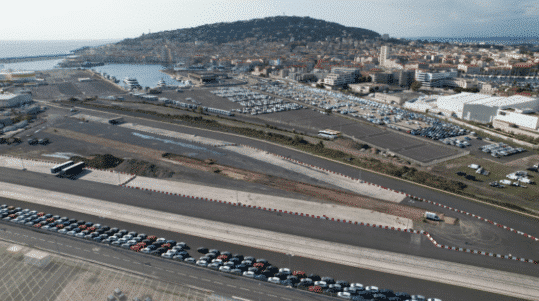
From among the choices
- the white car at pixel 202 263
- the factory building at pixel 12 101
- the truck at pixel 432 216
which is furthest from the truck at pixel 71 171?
the factory building at pixel 12 101

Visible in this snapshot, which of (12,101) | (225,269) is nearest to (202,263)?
(225,269)

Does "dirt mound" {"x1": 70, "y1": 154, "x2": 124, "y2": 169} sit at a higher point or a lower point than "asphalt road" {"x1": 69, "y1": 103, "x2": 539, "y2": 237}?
higher

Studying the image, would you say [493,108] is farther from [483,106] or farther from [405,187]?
[405,187]

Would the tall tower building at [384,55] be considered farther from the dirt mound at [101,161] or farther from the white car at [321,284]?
the white car at [321,284]

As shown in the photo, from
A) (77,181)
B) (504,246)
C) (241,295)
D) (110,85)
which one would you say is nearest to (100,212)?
(77,181)

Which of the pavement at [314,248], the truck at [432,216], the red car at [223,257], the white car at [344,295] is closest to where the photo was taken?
the white car at [344,295]

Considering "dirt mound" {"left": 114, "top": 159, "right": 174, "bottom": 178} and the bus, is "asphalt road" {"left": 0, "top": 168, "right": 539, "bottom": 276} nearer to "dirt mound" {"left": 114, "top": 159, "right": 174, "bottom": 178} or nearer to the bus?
"dirt mound" {"left": 114, "top": 159, "right": 174, "bottom": 178}

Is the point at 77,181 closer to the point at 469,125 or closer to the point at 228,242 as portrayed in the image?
the point at 228,242

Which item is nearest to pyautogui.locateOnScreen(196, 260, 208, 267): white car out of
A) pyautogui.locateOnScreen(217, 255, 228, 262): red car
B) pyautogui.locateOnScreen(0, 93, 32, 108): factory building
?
pyautogui.locateOnScreen(217, 255, 228, 262): red car
